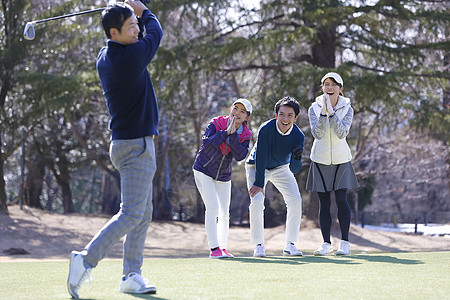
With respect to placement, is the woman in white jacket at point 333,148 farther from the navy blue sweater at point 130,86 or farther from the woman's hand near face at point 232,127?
the navy blue sweater at point 130,86

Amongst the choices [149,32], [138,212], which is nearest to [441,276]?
[138,212]

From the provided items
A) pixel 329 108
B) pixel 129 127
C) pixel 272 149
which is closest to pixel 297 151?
pixel 272 149

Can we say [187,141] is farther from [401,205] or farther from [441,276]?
[441,276]

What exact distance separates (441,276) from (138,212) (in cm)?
240

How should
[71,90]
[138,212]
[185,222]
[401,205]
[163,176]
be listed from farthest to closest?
1. [401,205]
2. [163,176]
3. [185,222]
4. [71,90]
5. [138,212]

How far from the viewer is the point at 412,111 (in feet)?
58.6

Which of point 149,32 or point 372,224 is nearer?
point 149,32

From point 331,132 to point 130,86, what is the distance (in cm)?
374

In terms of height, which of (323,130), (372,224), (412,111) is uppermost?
(412,111)

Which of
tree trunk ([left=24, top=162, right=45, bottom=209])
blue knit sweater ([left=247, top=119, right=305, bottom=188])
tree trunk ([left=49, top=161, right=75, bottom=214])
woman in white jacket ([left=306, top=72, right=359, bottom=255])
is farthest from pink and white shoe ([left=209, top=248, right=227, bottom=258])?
tree trunk ([left=49, top=161, right=75, bottom=214])

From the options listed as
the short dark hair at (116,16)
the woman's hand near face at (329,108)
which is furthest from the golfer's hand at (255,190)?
the short dark hair at (116,16)

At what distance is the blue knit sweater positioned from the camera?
24.8 feet

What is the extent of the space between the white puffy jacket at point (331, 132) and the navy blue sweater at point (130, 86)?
3.46 meters

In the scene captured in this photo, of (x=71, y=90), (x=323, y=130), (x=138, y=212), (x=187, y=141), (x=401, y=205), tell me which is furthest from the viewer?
(x=401, y=205)
